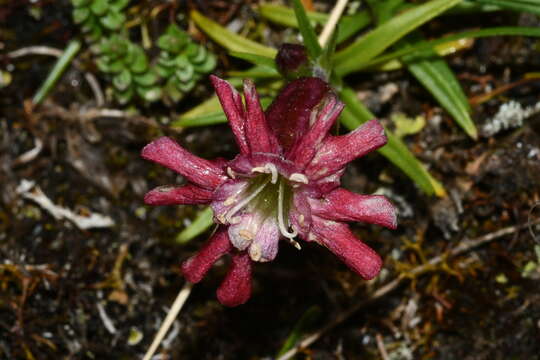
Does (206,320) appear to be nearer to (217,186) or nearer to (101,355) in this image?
(101,355)

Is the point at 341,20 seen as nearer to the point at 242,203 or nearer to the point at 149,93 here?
the point at 149,93

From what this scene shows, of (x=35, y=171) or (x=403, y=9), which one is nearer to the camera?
(x=403, y=9)

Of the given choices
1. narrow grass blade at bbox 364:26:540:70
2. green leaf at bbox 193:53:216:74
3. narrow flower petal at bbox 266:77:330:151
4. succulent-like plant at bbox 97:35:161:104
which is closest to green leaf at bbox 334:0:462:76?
narrow grass blade at bbox 364:26:540:70

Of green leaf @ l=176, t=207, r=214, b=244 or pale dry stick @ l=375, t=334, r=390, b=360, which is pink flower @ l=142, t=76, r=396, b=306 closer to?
green leaf @ l=176, t=207, r=214, b=244

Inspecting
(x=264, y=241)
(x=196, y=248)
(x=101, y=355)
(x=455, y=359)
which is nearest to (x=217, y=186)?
(x=264, y=241)

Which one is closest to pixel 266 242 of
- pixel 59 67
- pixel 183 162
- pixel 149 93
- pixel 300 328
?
pixel 183 162

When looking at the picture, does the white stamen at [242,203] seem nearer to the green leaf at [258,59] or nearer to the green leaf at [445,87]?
the green leaf at [258,59]
